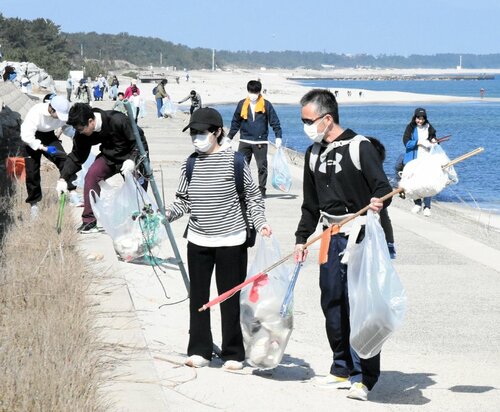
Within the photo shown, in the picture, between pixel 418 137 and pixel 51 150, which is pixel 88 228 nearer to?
pixel 51 150

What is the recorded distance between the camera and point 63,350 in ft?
21.7

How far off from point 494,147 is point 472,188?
14840 mm

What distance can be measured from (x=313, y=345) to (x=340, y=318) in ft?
4.48

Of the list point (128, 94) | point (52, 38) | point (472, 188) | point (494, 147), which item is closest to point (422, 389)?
point (472, 188)

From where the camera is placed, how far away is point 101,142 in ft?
37.4

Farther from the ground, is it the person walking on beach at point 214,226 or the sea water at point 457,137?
the person walking on beach at point 214,226

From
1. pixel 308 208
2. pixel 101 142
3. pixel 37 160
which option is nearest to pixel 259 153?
pixel 37 160

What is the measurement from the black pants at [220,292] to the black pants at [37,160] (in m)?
6.13

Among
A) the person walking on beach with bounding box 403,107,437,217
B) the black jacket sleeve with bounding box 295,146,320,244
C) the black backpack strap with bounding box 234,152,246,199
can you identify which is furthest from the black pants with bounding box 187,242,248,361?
the person walking on beach with bounding box 403,107,437,217

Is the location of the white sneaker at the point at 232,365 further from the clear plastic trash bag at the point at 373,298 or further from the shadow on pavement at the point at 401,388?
the clear plastic trash bag at the point at 373,298

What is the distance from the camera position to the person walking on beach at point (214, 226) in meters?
7.31

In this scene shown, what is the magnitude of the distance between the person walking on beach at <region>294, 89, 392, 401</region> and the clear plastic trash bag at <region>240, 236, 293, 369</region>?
34 cm

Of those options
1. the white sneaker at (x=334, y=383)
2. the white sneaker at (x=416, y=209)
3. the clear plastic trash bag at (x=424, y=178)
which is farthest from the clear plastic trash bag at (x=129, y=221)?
the white sneaker at (x=416, y=209)

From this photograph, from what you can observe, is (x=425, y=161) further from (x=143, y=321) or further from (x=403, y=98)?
(x=403, y=98)
